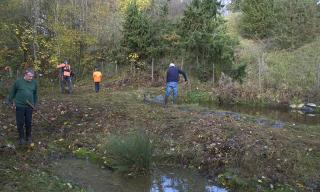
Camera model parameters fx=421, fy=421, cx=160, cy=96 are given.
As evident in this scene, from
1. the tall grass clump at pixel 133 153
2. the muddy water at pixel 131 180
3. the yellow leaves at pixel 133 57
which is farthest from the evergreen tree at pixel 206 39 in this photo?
the tall grass clump at pixel 133 153

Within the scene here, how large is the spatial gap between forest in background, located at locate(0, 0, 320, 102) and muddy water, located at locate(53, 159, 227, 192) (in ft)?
43.4

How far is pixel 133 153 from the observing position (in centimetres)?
949

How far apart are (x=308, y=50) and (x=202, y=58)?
8843mm

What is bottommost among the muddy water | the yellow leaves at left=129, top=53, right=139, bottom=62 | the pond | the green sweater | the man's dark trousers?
the muddy water

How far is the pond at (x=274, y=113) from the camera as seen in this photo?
18.8 metres

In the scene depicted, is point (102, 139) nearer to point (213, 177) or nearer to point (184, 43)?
point (213, 177)

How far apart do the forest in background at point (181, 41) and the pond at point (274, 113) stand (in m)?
1.36

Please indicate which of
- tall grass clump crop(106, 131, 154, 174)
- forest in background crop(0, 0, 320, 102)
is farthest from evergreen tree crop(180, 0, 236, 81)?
tall grass clump crop(106, 131, 154, 174)

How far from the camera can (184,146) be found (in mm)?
11391

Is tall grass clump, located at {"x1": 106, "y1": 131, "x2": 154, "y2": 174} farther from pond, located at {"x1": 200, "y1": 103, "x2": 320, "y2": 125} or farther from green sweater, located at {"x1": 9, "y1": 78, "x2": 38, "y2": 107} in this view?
pond, located at {"x1": 200, "y1": 103, "x2": 320, "y2": 125}

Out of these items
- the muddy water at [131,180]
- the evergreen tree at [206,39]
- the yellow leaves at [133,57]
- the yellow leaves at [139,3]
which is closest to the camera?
the muddy water at [131,180]

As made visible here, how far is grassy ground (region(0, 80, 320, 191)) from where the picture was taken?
9156 mm

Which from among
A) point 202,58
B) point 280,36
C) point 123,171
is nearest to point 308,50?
point 280,36

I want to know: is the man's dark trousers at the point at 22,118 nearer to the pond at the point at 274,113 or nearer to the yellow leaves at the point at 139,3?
the pond at the point at 274,113
